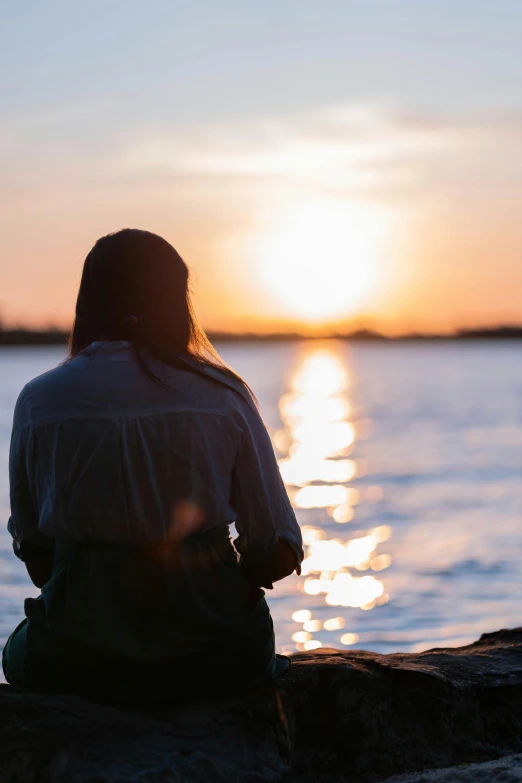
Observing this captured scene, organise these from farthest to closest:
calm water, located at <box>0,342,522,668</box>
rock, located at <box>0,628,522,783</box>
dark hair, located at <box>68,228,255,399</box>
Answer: calm water, located at <box>0,342,522,668</box> < dark hair, located at <box>68,228,255,399</box> < rock, located at <box>0,628,522,783</box>

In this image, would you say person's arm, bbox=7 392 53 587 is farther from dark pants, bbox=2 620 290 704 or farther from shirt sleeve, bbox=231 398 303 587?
shirt sleeve, bbox=231 398 303 587

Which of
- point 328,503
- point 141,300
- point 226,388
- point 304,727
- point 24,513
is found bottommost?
point 304,727

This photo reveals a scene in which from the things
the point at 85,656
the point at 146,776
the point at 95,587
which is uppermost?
the point at 95,587

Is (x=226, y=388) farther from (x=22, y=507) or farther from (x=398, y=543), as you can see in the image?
(x=398, y=543)

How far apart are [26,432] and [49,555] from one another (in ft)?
1.19

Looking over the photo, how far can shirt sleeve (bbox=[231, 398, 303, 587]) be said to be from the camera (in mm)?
2879

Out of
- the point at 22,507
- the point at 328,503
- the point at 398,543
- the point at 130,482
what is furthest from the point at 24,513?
the point at 328,503

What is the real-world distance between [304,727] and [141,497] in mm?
953

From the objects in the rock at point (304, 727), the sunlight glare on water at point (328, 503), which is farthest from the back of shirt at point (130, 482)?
the sunlight glare on water at point (328, 503)

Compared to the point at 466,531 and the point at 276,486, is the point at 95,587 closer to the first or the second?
the point at 276,486

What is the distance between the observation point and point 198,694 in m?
2.95

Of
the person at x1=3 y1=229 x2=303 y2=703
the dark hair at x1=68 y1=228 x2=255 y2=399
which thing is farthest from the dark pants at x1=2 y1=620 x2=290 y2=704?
the dark hair at x1=68 y1=228 x2=255 y2=399

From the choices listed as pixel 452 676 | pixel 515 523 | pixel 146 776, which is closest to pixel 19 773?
pixel 146 776

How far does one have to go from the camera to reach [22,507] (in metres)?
2.89
